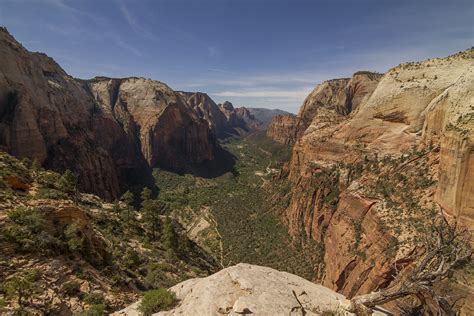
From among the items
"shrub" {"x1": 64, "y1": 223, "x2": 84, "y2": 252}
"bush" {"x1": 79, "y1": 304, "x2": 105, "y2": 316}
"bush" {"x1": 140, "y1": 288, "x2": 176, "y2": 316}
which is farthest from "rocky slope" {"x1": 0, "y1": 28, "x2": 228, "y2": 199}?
"bush" {"x1": 140, "y1": 288, "x2": 176, "y2": 316}

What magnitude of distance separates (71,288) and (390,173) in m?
42.0

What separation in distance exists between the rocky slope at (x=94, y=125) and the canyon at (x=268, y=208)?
0.53 metres

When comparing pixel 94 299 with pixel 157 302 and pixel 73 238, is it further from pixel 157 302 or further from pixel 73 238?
pixel 157 302

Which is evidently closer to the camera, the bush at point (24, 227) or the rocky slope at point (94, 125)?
the bush at point (24, 227)

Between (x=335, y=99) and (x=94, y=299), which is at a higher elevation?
(x=335, y=99)

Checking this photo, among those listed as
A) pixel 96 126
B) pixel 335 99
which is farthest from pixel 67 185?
pixel 335 99

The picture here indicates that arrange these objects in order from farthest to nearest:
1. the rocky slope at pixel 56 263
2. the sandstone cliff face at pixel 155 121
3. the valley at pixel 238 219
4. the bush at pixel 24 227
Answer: the sandstone cliff face at pixel 155 121 → the valley at pixel 238 219 → the bush at pixel 24 227 → the rocky slope at pixel 56 263

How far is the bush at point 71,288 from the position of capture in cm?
1663

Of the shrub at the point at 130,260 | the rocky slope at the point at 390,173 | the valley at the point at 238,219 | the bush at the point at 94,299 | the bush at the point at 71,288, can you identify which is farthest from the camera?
the valley at the point at 238,219

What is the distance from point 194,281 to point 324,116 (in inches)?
2729

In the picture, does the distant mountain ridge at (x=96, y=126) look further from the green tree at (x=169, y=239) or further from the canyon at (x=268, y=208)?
the green tree at (x=169, y=239)

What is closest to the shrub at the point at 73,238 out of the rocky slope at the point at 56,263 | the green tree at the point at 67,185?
the rocky slope at the point at 56,263

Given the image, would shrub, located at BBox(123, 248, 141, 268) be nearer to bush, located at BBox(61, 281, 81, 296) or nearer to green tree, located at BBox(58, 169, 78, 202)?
bush, located at BBox(61, 281, 81, 296)

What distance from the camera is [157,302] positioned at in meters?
13.8
